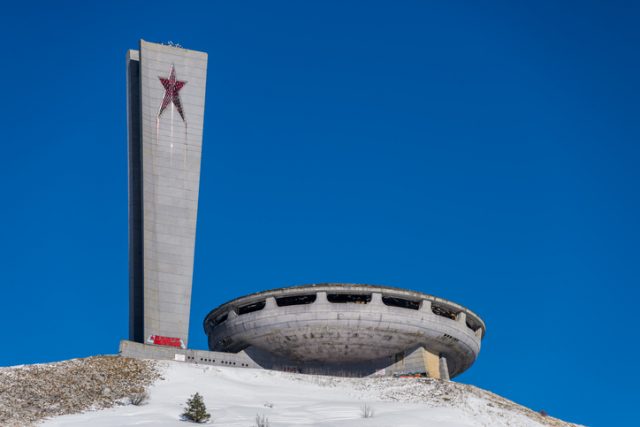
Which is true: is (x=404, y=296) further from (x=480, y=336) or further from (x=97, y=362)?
(x=97, y=362)

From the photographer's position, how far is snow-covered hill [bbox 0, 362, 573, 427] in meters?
36.3

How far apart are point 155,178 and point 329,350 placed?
53.1 feet

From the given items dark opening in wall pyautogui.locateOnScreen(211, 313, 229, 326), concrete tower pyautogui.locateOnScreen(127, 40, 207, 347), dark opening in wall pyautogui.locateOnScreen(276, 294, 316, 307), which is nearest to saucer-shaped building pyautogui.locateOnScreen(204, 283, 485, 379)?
dark opening in wall pyautogui.locateOnScreen(276, 294, 316, 307)

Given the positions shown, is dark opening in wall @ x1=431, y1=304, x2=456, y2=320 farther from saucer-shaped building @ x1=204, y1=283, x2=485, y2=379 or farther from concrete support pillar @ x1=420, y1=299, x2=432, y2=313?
concrete support pillar @ x1=420, y1=299, x2=432, y2=313

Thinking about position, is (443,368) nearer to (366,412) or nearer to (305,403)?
(305,403)

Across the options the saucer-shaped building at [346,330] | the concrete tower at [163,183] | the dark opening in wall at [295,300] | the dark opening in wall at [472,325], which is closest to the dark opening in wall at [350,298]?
the saucer-shaped building at [346,330]

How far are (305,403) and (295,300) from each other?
52.8ft

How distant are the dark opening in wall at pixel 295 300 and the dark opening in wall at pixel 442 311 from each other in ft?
25.8

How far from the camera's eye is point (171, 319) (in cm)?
5647

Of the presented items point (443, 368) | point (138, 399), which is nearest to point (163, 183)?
point (443, 368)

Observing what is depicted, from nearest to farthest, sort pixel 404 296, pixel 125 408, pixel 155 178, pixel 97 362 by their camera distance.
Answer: pixel 125 408 < pixel 97 362 < pixel 404 296 < pixel 155 178

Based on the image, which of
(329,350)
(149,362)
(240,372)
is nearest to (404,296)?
(329,350)

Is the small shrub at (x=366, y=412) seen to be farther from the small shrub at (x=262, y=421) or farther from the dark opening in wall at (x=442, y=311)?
the dark opening in wall at (x=442, y=311)

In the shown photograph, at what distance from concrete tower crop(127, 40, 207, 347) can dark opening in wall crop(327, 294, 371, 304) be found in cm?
933
